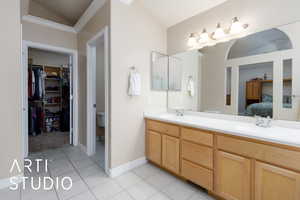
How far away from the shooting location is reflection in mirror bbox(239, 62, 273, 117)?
1.65 metres

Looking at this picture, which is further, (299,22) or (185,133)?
(185,133)

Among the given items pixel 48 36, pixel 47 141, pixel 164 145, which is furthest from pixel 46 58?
pixel 164 145

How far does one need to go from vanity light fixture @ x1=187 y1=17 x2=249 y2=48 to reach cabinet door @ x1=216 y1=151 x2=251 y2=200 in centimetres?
151

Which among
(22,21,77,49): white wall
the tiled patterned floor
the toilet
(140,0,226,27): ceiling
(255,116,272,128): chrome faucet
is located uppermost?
(140,0,226,27): ceiling

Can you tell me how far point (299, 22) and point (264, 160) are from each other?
4.67 feet

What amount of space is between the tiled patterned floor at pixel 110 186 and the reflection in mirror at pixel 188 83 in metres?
1.14

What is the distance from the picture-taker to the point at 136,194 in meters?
1.69

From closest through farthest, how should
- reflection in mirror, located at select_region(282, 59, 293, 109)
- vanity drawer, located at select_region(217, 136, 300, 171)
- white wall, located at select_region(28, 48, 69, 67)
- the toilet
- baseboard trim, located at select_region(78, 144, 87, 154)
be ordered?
vanity drawer, located at select_region(217, 136, 300, 171) → reflection in mirror, located at select_region(282, 59, 293, 109) → baseboard trim, located at select_region(78, 144, 87, 154) → the toilet → white wall, located at select_region(28, 48, 69, 67)

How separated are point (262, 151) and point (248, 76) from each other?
977 mm

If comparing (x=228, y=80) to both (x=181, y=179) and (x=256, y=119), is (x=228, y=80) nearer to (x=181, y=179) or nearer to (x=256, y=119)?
(x=256, y=119)

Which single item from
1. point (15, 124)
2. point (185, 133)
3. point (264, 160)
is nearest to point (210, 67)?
point (185, 133)

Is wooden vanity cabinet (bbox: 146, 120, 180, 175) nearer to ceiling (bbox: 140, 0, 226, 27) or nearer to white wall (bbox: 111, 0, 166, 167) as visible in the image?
white wall (bbox: 111, 0, 166, 167)

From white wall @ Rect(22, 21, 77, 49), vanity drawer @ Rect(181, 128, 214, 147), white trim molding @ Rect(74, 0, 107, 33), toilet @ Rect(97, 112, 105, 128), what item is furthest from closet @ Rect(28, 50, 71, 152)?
vanity drawer @ Rect(181, 128, 214, 147)

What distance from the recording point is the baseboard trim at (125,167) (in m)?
2.04
